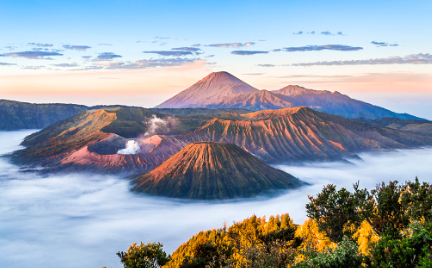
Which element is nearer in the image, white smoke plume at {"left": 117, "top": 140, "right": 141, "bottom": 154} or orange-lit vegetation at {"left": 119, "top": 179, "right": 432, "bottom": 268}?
orange-lit vegetation at {"left": 119, "top": 179, "right": 432, "bottom": 268}

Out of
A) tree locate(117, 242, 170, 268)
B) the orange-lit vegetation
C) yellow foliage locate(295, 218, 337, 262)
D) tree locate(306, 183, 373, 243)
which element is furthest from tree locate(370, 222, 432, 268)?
tree locate(117, 242, 170, 268)

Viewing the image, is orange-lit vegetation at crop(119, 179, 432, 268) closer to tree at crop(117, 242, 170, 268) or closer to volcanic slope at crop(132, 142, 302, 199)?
tree at crop(117, 242, 170, 268)

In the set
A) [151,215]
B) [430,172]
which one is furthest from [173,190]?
[430,172]

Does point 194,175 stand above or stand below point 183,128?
below

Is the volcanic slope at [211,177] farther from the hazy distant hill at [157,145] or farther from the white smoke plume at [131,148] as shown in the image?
the white smoke plume at [131,148]

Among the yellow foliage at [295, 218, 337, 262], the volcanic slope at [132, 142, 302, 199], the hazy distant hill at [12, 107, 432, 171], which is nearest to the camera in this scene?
the yellow foliage at [295, 218, 337, 262]

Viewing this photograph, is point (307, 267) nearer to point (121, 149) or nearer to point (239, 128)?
point (121, 149)

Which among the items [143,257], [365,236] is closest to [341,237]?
[365,236]
